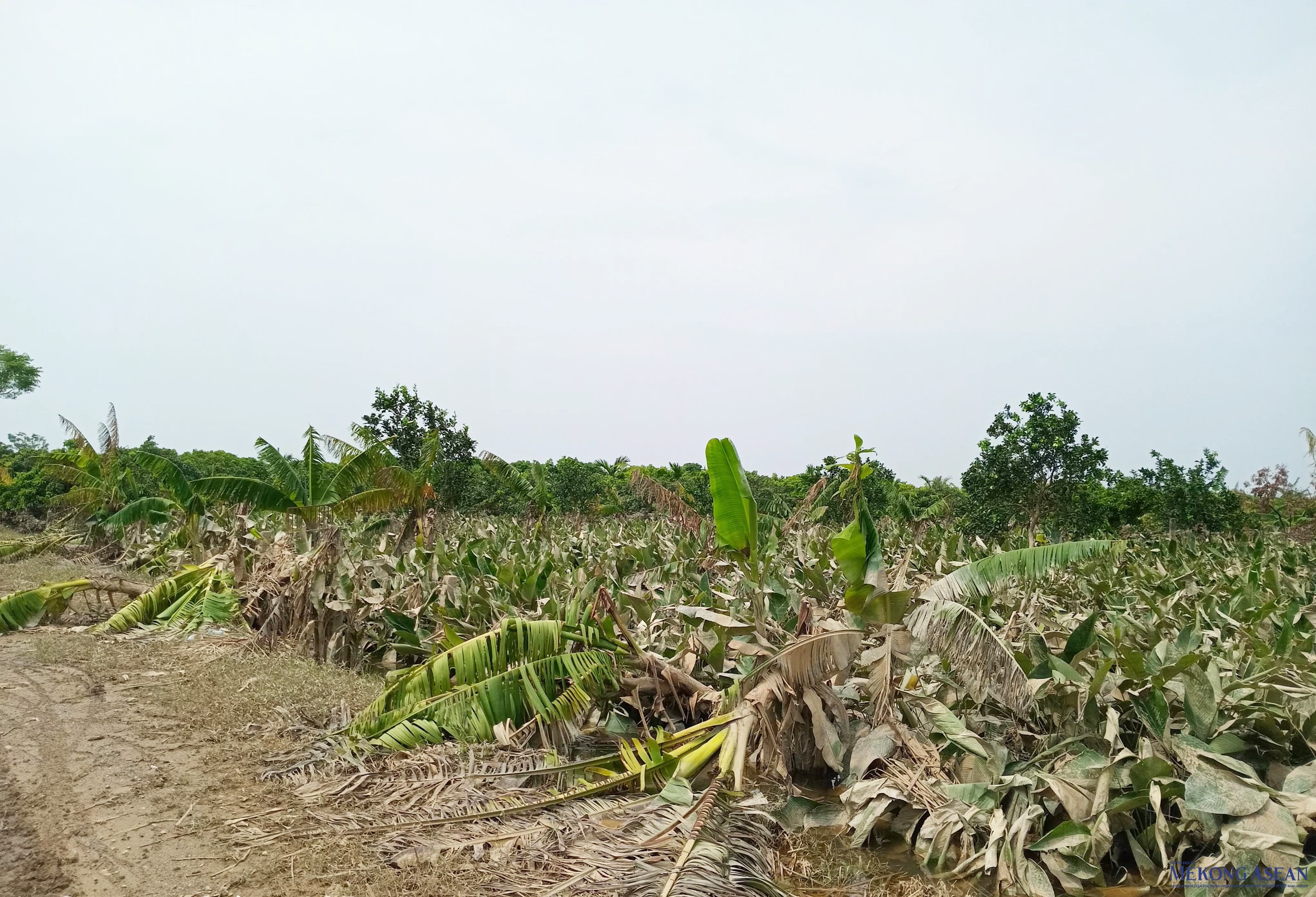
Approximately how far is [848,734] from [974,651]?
1337 millimetres

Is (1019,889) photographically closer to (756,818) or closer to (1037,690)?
(1037,690)

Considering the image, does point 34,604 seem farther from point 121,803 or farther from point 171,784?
point 121,803

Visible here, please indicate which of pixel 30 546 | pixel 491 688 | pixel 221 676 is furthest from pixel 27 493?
pixel 491 688

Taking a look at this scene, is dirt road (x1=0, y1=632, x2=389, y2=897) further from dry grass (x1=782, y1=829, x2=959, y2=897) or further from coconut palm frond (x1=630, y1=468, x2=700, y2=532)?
coconut palm frond (x1=630, y1=468, x2=700, y2=532)

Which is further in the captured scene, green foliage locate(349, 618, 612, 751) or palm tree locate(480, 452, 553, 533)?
palm tree locate(480, 452, 553, 533)

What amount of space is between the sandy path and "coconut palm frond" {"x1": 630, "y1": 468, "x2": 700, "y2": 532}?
255 inches

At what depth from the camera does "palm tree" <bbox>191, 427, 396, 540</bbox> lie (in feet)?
41.3

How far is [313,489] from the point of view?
13031mm

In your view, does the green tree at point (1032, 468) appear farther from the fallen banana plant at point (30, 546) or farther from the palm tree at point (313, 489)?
the fallen banana plant at point (30, 546)

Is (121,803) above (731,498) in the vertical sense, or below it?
below

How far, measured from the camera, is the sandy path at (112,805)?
3607 millimetres

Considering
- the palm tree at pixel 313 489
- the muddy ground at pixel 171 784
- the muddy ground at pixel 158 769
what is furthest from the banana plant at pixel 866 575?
the palm tree at pixel 313 489

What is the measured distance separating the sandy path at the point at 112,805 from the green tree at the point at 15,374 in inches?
1701

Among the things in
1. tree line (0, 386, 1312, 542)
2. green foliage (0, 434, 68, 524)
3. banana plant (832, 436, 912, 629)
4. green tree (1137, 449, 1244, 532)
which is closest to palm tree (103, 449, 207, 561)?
tree line (0, 386, 1312, 542)
